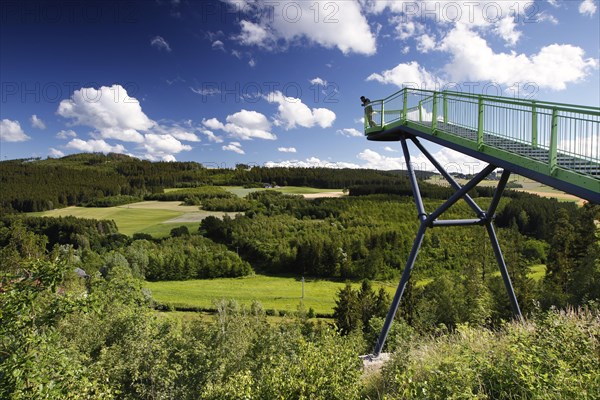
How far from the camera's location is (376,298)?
43.1 metres

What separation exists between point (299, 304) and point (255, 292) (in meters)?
16.6

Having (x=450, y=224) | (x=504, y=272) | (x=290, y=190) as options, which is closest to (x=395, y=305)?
(x=450, y=224)

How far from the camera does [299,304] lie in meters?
47.9

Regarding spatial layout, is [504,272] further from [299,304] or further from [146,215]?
[146,215]

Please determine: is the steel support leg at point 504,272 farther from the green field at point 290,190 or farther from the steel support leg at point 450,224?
the green field at point 290,190

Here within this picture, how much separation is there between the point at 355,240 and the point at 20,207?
10985cm

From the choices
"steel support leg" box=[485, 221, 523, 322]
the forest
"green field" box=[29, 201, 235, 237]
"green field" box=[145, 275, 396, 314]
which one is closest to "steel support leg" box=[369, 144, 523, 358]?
"steel support leg" box=[485, 221, 523, 322]

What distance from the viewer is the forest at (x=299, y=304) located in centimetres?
492

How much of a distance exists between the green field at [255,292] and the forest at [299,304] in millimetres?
4810

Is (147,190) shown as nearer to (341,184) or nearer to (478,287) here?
(341,184)

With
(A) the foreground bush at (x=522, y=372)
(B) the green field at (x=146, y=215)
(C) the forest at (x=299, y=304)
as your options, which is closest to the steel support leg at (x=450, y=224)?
(C) the forest at (x=299, y=304)

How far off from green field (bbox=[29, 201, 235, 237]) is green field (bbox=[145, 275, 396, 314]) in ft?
97.6

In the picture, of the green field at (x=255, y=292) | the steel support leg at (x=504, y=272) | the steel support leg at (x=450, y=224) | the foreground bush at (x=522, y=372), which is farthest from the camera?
the green field at (x=255, y=292)

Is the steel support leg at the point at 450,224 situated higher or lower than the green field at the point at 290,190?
higher
